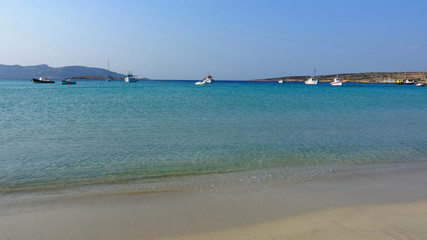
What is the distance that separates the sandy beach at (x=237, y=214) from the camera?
4.88 metres

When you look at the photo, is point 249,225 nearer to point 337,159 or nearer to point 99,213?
point 99,213

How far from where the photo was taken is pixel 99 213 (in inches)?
223

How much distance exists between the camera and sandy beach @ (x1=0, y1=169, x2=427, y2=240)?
16.0 ft

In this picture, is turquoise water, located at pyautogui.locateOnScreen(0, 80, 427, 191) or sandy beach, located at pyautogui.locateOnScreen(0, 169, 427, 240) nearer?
sandy beach, located at pyautogui.locateOnScreen(0, 169, 427, 240)

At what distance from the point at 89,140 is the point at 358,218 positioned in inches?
422

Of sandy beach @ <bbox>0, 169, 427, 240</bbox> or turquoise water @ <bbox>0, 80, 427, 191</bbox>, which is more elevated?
turquoise water @ <bbox>0, 80, 427, 191</bbox>

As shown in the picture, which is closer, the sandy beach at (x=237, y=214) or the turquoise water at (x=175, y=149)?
the sandy beach at (x=237, y=214)

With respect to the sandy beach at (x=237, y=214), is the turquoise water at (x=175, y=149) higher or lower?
higher

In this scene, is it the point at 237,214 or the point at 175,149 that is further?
the point at 175,149

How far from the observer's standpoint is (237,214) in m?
5.61

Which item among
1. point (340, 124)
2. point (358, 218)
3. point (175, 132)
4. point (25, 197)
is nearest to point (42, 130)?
point (175, 132)

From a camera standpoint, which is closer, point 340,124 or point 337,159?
point 337,159

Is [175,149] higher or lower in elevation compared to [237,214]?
higher

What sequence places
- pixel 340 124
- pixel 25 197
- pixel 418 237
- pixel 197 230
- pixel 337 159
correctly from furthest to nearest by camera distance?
1. pixel 340 124
2. pixel 337 159
3. pixel 25 197
4. pixel 197 230
5. pixel 418 237
